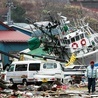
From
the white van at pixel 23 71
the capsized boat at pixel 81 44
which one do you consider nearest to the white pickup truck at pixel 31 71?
the white van at pixel 23 71

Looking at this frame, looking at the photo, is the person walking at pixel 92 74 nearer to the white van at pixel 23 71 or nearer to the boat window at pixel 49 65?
the white van at pixel 23 71

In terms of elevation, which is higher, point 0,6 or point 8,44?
point 0,6

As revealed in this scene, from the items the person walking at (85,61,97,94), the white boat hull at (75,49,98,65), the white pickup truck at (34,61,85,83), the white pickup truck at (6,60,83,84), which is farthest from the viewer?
the white boat hull at (75,49,98,65)

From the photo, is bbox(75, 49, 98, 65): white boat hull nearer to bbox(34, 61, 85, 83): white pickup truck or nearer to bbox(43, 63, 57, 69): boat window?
bbox(34, 61, 85, 83): white pickup truck

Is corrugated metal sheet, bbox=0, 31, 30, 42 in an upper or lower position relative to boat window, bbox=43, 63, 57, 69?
upper

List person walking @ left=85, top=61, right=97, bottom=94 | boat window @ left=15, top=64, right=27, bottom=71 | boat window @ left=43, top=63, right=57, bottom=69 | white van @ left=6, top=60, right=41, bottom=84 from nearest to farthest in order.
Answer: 1. person walking @ left=85, top=61, right=97, bottom=94
2. white van @ left=6, top=60, right=41, bottom=84
3. boat window @ left=43, top=63, right=57, bottom=69
4. boat window @ left=15, top=64, right=27, bottom=71

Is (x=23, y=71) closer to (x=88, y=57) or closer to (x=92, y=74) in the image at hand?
(x=92, y=74)

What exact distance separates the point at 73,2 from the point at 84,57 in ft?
240

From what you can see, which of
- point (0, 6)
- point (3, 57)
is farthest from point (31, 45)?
point (0, 6)

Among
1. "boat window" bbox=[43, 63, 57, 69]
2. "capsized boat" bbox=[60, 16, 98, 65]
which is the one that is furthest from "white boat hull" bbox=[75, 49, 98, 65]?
"boat window" bbox=[43, 63, 57, 69]

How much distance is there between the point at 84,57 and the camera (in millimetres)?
36469

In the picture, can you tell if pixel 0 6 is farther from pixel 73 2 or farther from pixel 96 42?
pixel 96 42

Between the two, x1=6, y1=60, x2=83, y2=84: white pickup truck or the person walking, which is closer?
the person walking

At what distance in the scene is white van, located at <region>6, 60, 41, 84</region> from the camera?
2614 centimetres
